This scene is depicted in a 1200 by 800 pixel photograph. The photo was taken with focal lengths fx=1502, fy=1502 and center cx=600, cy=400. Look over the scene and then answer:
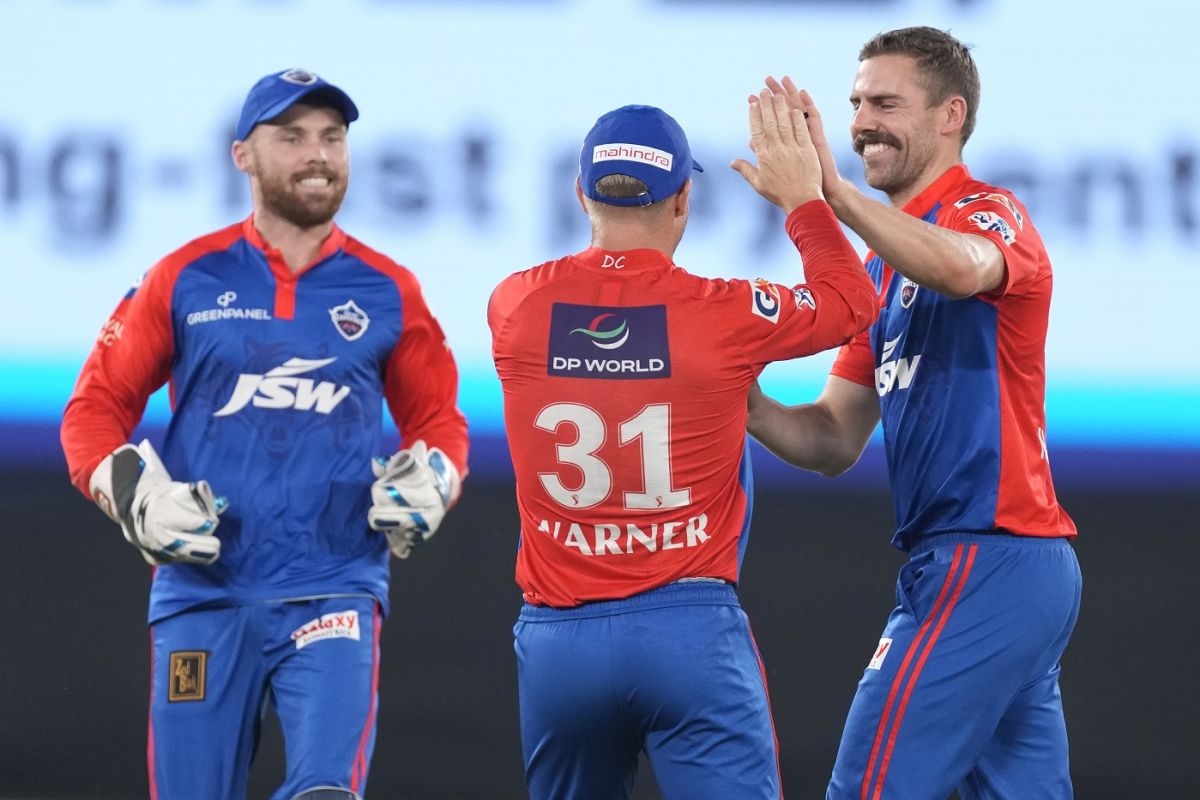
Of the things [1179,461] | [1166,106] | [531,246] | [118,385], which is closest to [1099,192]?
[1166,106]

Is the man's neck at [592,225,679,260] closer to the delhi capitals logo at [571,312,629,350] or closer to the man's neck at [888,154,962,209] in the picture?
→ the delhi capitals logo at [571,312,629,350]

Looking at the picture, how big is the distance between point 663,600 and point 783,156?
99 cm

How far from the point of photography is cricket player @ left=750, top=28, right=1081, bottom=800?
10.1ft

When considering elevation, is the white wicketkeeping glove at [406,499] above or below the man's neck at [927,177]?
below

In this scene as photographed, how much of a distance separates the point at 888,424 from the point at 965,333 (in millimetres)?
292

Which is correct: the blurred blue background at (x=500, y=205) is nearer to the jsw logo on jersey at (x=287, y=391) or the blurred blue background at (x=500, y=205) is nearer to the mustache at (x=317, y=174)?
the mustache at (x=317, y=174)

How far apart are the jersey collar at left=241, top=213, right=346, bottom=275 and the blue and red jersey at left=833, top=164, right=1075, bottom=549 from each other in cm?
132

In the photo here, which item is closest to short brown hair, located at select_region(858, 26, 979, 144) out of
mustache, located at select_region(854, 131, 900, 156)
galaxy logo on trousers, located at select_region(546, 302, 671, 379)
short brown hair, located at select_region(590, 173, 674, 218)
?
mustache, located at select_region(854, 131, 900, 156)

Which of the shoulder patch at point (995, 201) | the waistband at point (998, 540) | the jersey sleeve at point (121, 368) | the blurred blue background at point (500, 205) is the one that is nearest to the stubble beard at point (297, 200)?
the jersey sleeve at point (121, 368)

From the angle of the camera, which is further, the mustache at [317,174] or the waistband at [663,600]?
the mustache at [317,174]

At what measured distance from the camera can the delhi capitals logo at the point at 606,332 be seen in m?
2.89

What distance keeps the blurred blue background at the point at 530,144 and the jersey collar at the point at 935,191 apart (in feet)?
5.91

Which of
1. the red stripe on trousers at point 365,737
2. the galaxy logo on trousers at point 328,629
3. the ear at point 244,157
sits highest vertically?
the ear at point 244,157

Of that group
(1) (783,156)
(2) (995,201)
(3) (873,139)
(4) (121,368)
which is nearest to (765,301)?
(1) (783,156)
